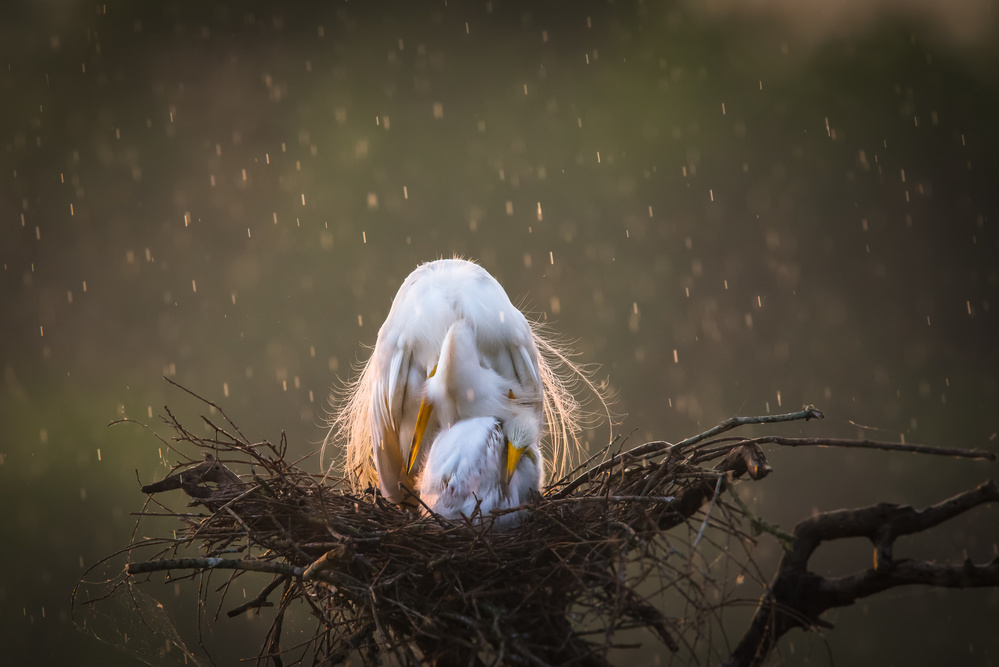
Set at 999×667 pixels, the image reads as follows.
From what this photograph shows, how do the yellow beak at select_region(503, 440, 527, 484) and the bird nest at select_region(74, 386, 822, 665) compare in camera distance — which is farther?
the yellow beak at select_region(503, 440, 527, 484)

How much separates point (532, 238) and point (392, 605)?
5.22m

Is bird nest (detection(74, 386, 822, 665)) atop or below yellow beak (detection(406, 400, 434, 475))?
below

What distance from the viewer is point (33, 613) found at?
534cm

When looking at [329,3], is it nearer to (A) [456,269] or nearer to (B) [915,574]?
(A) [456,269]

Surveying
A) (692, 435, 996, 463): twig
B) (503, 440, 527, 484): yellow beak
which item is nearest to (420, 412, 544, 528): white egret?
(503, 440, 527, 484): yellow beak

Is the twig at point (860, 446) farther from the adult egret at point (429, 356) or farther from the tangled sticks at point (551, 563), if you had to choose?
the adult egret at point (429, 356)

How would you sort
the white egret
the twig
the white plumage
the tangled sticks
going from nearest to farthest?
the twig < the tangled sticks < the white egret < the white plumage

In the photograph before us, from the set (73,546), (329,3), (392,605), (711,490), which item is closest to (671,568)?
(711,490)

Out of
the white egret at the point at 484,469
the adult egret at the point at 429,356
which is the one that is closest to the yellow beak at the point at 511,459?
the white egret at the point at 484,469

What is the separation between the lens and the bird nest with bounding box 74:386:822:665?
1.12 m

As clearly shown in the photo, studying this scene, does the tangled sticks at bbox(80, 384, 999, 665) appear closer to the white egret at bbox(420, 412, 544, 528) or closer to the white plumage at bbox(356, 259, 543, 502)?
the white egret at bbox(420, 412, 544, 528)

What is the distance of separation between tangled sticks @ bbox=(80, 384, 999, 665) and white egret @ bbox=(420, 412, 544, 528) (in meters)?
0.10

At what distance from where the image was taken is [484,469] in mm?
1621

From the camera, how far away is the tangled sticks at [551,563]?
1.07 metres
